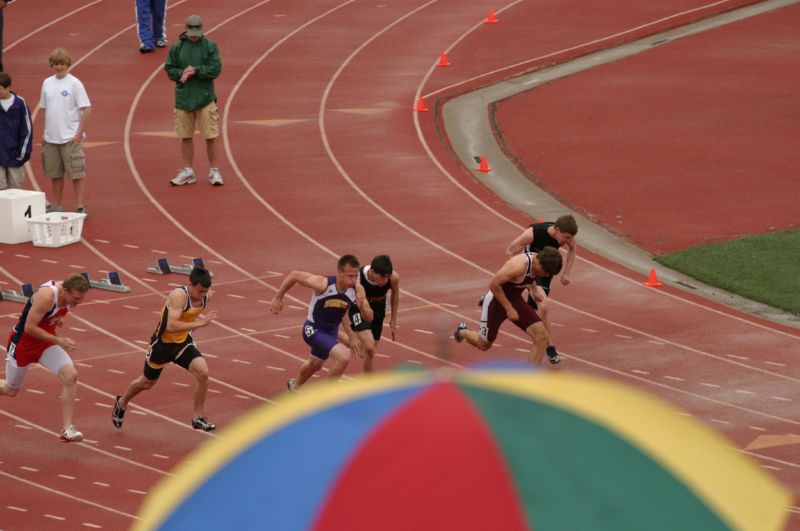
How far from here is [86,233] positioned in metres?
17.9

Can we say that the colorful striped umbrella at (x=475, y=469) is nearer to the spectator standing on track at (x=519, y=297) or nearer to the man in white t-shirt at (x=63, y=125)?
the spectator standing on track at (x=519, y=297)

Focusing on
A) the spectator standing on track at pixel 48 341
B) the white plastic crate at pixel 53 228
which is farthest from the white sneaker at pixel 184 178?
the spectator standing on track at pixel 48 341

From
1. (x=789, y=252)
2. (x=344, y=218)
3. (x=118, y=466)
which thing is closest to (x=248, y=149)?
(x=344, y=218)

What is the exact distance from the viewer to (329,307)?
12.4 metres

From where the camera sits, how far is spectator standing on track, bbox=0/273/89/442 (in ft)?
36.8

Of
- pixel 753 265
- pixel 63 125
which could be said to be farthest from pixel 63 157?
pixel 753 265

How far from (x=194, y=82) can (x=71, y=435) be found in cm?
821

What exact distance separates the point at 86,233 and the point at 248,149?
13.3 feet

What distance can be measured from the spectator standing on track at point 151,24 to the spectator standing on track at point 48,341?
14452 mm

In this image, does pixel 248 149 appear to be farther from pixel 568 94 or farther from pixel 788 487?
pixel 788 487

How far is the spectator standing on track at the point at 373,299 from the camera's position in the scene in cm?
1262

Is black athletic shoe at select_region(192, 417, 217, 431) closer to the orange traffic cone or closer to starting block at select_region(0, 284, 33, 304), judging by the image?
starting block at select_region(0, 284, 33, 304)

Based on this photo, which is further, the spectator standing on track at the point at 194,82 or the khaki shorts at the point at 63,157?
the spectator standing on track at the point at 194,82

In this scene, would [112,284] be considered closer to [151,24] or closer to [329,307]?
[329,307]
